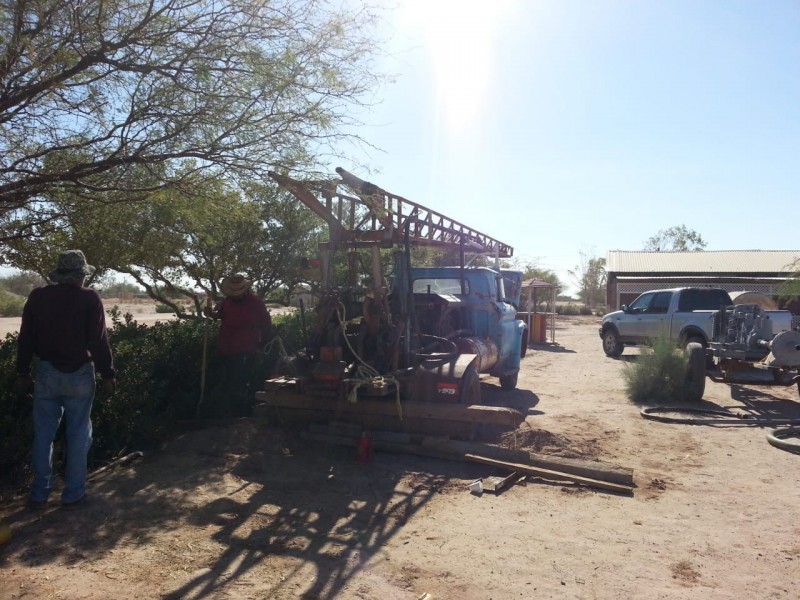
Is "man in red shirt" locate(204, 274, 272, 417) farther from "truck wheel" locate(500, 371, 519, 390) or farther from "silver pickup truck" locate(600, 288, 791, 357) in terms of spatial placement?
"silver pickup truck" locate(600, 288, 791, 357)

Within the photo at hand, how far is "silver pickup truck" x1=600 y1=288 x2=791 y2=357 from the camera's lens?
49.5ft

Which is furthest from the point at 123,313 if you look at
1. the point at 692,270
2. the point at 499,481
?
the point at 692,270

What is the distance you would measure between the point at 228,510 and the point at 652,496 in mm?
3465

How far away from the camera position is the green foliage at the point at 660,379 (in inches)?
397

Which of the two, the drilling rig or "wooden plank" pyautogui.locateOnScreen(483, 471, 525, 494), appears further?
the drilling rig

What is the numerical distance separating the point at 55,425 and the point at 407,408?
3.13 m

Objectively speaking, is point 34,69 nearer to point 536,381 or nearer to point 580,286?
point 536,381

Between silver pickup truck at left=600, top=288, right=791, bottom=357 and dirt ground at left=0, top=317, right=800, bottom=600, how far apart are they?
849 centimetres

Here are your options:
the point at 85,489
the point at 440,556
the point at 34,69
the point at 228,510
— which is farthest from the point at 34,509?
the point at 34,69

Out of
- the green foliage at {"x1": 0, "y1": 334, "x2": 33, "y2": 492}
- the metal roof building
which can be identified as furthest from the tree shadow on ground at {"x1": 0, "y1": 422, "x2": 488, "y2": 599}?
the metal roof building

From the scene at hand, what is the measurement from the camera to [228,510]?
16.1 feet

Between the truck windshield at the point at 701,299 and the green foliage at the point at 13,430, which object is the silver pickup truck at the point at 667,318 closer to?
the truck windshield at the point at 701,299

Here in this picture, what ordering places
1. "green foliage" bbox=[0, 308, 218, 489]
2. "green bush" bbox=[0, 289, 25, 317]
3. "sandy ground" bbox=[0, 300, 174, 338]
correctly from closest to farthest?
"green foliage" bbox=[0, 308, 218, 489] < "sandy ground" bbox=[0, 300, 174, 338] < "green bush" bbox=[0, 289, 25, 317]

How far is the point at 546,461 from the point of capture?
19.4 ft
